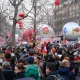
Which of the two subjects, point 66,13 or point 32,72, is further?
point 66,13

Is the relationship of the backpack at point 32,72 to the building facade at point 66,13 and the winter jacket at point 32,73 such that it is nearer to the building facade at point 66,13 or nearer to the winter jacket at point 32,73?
the winter jacket at point 32,73

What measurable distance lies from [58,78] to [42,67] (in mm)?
2899

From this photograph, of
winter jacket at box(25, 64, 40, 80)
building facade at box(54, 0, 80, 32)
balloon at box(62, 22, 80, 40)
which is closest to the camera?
winter jacket at box(25, 64, 40, 80)

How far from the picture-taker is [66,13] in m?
60.8

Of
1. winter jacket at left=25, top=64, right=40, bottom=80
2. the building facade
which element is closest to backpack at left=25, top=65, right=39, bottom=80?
winter jacket at left=25, top=64, right=40, bottom=80

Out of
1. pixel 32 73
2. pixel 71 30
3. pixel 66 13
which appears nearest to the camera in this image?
pixel 32 73

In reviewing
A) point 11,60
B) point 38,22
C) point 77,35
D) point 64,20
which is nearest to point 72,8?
point 64,20

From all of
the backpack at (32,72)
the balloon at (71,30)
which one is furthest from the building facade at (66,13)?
the backpack at (32,72)

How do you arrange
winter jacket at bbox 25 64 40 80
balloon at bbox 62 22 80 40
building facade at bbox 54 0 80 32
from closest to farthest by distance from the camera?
winter jacket at bbox 25 64 40 80 → balloon at bbox 62 22 80 40 → building facade at bbox 54 0 80 32

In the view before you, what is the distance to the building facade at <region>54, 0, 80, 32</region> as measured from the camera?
60.3 meters

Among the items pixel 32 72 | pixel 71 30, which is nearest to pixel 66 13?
pixel 71 30

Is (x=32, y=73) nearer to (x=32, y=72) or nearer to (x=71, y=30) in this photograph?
(x=32, y=72)

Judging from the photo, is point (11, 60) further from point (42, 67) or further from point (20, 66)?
point (20, 66)

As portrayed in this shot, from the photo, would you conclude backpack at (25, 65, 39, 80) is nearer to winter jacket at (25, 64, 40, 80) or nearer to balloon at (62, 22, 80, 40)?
winter jacket at (25, 64, 40, 80)
